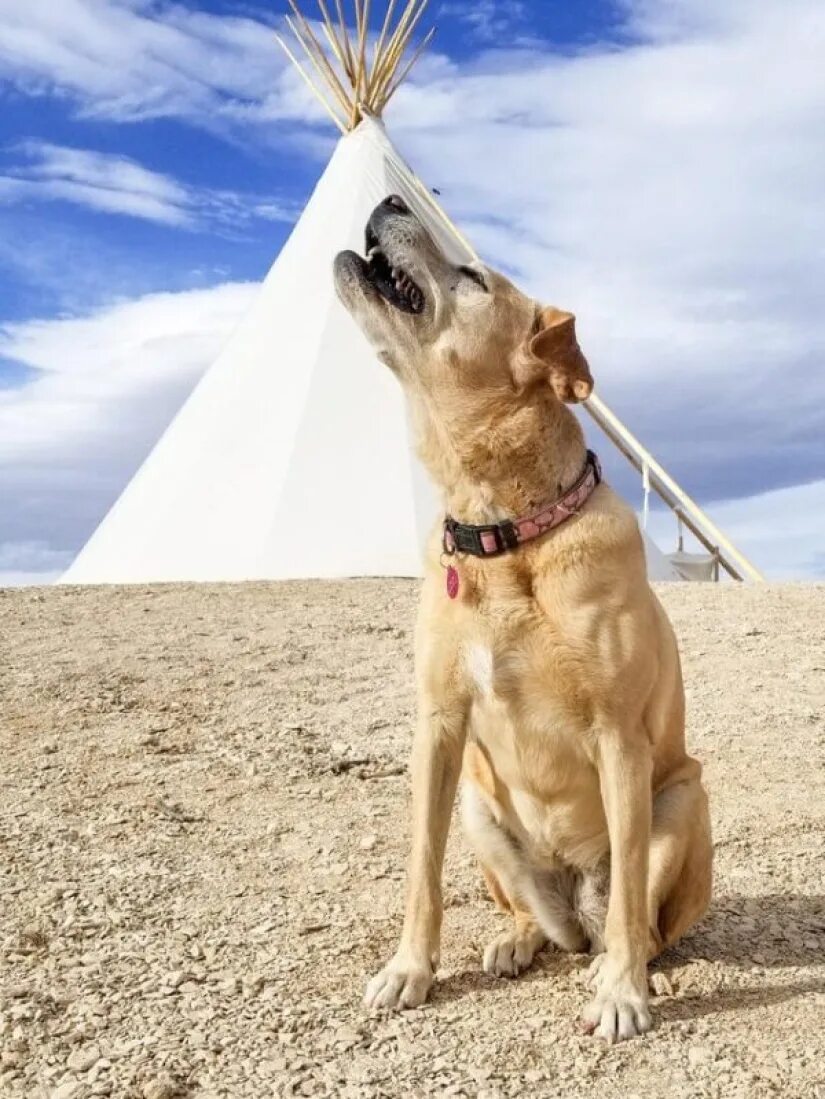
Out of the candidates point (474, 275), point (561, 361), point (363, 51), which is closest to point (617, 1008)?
point (561, 361)

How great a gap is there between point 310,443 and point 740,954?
880cm

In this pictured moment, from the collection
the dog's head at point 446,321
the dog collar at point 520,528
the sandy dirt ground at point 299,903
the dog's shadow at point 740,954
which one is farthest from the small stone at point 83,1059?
the dog's head at point 446,321

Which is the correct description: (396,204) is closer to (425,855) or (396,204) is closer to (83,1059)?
(425,855)

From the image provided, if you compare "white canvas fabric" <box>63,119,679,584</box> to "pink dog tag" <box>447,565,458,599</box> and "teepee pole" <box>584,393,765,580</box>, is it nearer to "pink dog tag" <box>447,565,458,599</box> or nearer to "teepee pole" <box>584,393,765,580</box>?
"teepee pole" <box>584,393,765,580</box>

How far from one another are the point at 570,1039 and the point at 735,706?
4.08m

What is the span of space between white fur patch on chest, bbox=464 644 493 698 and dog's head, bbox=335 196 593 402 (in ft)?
2.15

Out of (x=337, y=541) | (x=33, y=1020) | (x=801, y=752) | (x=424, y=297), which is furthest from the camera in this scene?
(x=337, y=541)

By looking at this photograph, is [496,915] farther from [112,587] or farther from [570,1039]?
[112,587]

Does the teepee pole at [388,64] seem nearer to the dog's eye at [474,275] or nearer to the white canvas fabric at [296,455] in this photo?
the white canvas fabric at [296,455]

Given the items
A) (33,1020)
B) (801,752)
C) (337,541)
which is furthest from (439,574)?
(337,541)

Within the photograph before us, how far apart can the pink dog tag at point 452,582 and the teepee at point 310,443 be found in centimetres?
795

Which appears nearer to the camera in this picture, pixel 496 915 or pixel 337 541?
pixel 496 915

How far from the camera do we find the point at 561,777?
286cm

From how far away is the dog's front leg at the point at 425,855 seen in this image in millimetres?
2867
